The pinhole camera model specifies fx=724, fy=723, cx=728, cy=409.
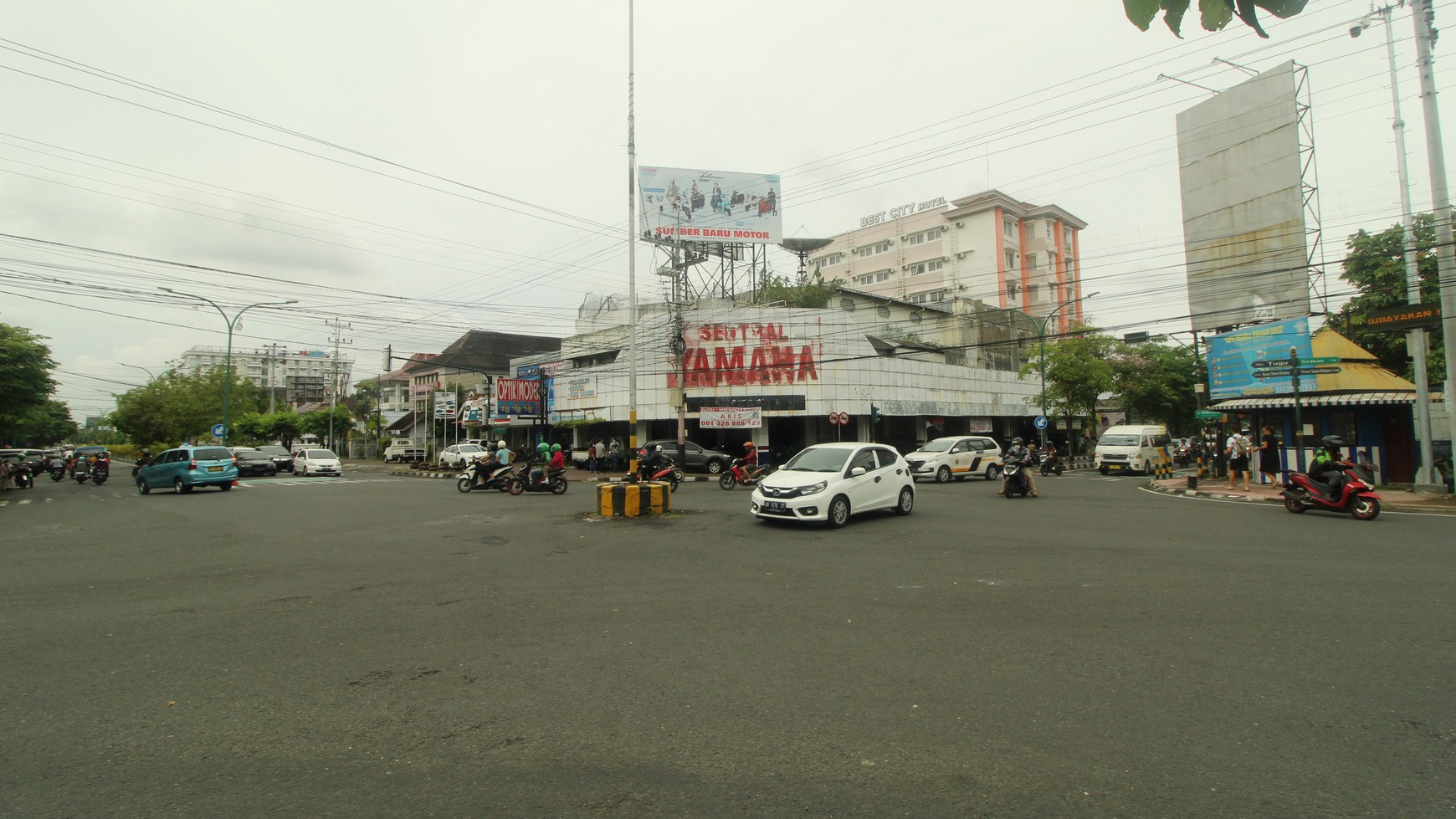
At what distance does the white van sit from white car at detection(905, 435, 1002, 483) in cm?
561

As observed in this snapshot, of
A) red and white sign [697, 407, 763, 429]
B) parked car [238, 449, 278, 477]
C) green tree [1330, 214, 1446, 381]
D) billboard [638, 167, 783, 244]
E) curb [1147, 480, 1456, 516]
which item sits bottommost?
curb [1147, 480, 1456, 516]

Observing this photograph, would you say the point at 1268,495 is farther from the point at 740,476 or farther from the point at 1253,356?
the point at 740,476

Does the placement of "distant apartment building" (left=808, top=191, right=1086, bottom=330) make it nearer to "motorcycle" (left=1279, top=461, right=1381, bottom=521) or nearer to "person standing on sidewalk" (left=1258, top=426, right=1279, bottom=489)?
"person standing on sidewalk" (left=1258, top=426, right=1279, bottom=489)

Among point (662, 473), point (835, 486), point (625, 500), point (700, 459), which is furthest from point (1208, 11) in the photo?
point (700, 459)

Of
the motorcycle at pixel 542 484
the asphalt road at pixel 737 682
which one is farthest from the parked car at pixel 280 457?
the asphalt road at pixel 737 682

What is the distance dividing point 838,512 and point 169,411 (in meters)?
51.9

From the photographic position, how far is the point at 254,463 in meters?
32.0

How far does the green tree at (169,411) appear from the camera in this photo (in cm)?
4725

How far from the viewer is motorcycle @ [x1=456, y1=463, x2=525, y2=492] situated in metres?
21.3

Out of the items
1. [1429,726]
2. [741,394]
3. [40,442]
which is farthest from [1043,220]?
[40,442]

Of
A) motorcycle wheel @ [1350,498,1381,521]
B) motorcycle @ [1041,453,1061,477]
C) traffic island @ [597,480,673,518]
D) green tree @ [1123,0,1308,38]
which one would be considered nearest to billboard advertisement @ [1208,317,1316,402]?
motorcycle @ [1041,453,1061,477]

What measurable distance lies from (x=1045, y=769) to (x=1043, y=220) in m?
67.3

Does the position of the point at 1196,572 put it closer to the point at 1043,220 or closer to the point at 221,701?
the point at 221,701

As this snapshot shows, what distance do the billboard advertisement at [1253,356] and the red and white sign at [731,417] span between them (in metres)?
16.7
